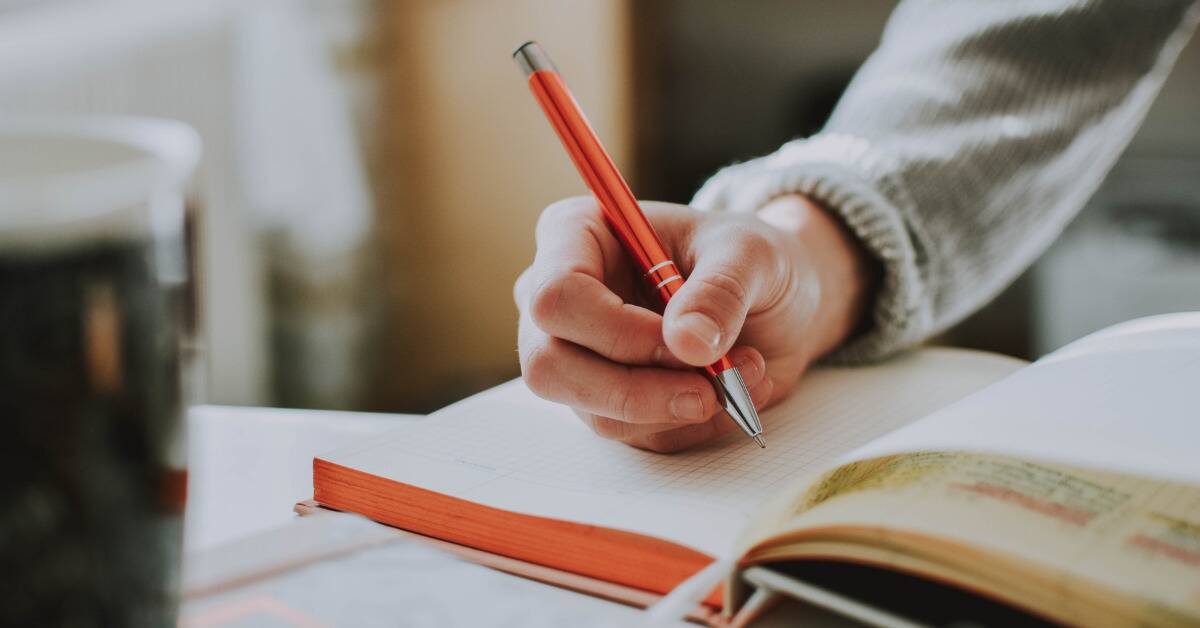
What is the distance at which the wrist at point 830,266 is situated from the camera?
0.61 m

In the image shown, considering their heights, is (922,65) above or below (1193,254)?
above

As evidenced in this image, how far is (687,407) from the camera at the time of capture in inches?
17.5

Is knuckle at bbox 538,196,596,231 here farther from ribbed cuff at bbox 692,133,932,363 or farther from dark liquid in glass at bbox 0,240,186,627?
dark liquid in glass at bbox 0,240,186,627

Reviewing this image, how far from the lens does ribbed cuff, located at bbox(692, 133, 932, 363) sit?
64cm

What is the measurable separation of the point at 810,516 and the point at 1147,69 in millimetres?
583

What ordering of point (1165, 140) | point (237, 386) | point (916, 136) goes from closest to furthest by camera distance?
1. point (916, 136)
2. point (237, 386)
3. point (1165, 140)

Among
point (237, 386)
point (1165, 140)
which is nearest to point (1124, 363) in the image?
point (237, 386)

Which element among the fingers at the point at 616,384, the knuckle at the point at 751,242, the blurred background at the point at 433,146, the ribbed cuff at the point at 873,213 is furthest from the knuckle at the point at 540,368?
the blurred background at the point at 433,146

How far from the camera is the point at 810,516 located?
1.06 ft

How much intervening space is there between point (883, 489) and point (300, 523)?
0.19 metres

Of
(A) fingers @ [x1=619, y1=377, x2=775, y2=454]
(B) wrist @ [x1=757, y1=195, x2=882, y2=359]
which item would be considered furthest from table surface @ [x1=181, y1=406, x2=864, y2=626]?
(B) wrist @ [x1=757, y1=195, x2=882, y2=359]

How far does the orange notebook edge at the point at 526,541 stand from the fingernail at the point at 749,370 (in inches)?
5.4

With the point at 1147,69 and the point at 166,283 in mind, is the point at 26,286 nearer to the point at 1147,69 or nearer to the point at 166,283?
the point at 166,283

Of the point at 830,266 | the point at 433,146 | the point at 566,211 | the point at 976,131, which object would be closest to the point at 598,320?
the point at 566,211
